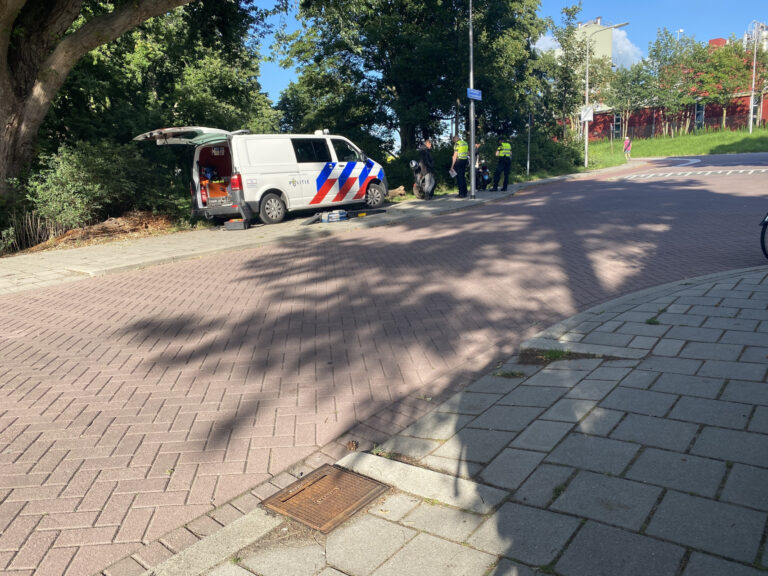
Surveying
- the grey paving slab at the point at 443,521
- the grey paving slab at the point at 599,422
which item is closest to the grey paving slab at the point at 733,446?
the grey paving slab at the point at 599,422

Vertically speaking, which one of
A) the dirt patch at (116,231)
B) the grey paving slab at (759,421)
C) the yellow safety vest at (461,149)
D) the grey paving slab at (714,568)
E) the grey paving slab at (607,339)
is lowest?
the grey paving slab at (607,339)

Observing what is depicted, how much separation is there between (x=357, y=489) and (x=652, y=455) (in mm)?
1480

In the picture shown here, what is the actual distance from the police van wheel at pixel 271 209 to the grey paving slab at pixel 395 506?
38.5 ft

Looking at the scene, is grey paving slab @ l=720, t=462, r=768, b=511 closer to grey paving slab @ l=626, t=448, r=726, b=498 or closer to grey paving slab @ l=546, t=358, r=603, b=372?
grey paving slab @ l=626, t=448, r=726, b=498

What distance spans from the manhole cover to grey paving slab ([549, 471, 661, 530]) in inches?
35.7

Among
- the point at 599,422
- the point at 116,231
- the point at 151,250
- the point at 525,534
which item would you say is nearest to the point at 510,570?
the point at 525,534

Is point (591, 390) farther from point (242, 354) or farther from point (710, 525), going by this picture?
point (242, 354)

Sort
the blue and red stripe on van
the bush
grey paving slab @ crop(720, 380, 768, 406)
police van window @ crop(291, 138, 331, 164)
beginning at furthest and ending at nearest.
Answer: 1. the blue and red stripe on van
2. police van window @ crop(291, 138, 331, 164)
3. the bush
4. grey paving slab @ crop(720, 380, 768, 406)

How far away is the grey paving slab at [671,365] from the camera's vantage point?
3962 mm

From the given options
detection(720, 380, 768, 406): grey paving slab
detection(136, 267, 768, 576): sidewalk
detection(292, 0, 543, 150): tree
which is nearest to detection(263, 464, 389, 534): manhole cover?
detection(136, 267, 768, 576): sidewalk

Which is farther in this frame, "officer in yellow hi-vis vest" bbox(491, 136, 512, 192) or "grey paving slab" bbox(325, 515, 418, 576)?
"officer in yellow hi-vis vest" bbox(491, 136, 512, 192)

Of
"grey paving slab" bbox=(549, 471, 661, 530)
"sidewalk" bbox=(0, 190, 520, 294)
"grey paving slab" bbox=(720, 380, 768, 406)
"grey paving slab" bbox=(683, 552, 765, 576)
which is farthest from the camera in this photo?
"sidewalk" bbox=(0, 190, 520, 294)

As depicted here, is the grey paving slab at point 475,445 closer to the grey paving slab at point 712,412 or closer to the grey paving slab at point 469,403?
the grey paving slab at point 469,403

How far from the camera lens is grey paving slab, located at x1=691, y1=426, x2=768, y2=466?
9.26 feet
